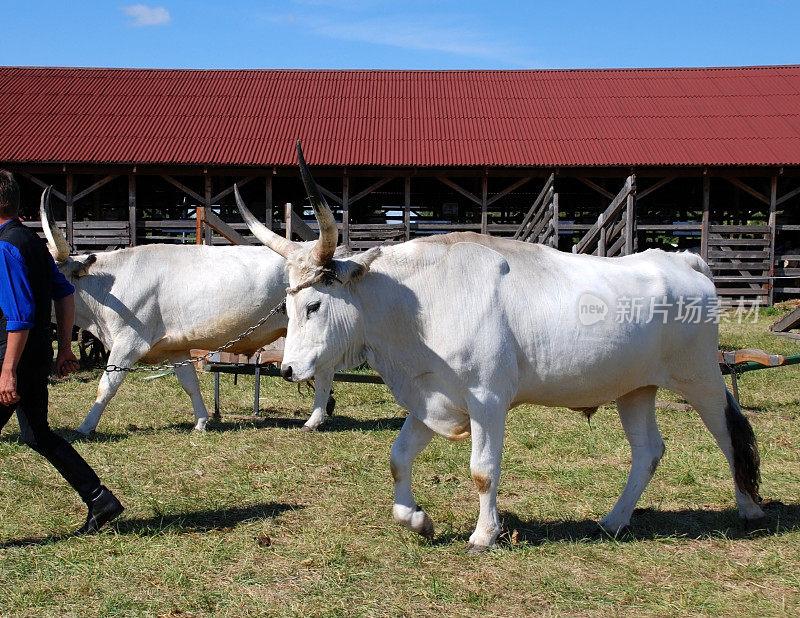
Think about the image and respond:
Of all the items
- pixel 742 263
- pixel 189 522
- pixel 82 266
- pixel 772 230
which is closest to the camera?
pixel 189 522

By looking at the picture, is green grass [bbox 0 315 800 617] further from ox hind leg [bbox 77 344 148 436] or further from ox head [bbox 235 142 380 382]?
ox head [bbox 235 142 380 382]

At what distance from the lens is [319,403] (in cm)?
793

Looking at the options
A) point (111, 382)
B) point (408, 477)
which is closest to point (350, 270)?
point (408, 477)

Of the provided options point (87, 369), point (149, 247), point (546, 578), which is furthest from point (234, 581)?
point (87, 369)

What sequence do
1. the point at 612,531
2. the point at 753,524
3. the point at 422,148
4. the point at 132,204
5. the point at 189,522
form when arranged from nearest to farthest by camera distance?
the point at 612,531, the point at 753,524, the point at 189,522, the point at 132,204, the point at 422,148

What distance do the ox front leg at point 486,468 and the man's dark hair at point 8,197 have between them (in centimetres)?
279

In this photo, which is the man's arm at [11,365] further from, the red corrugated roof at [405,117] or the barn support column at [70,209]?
the barn support column at [70,209]

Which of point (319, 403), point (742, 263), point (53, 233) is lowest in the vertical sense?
point (319, 403)

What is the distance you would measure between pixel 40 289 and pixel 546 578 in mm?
3113

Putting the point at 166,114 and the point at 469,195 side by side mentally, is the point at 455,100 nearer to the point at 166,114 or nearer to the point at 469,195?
the point at 469,195

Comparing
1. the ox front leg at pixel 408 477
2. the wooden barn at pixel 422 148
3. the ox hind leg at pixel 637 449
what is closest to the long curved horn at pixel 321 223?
Answer: the ox front leg at pixel 408 477

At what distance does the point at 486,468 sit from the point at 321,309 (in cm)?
125

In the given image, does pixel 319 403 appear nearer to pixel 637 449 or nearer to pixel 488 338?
pixel 637 449

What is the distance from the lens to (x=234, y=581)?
13.4ft
